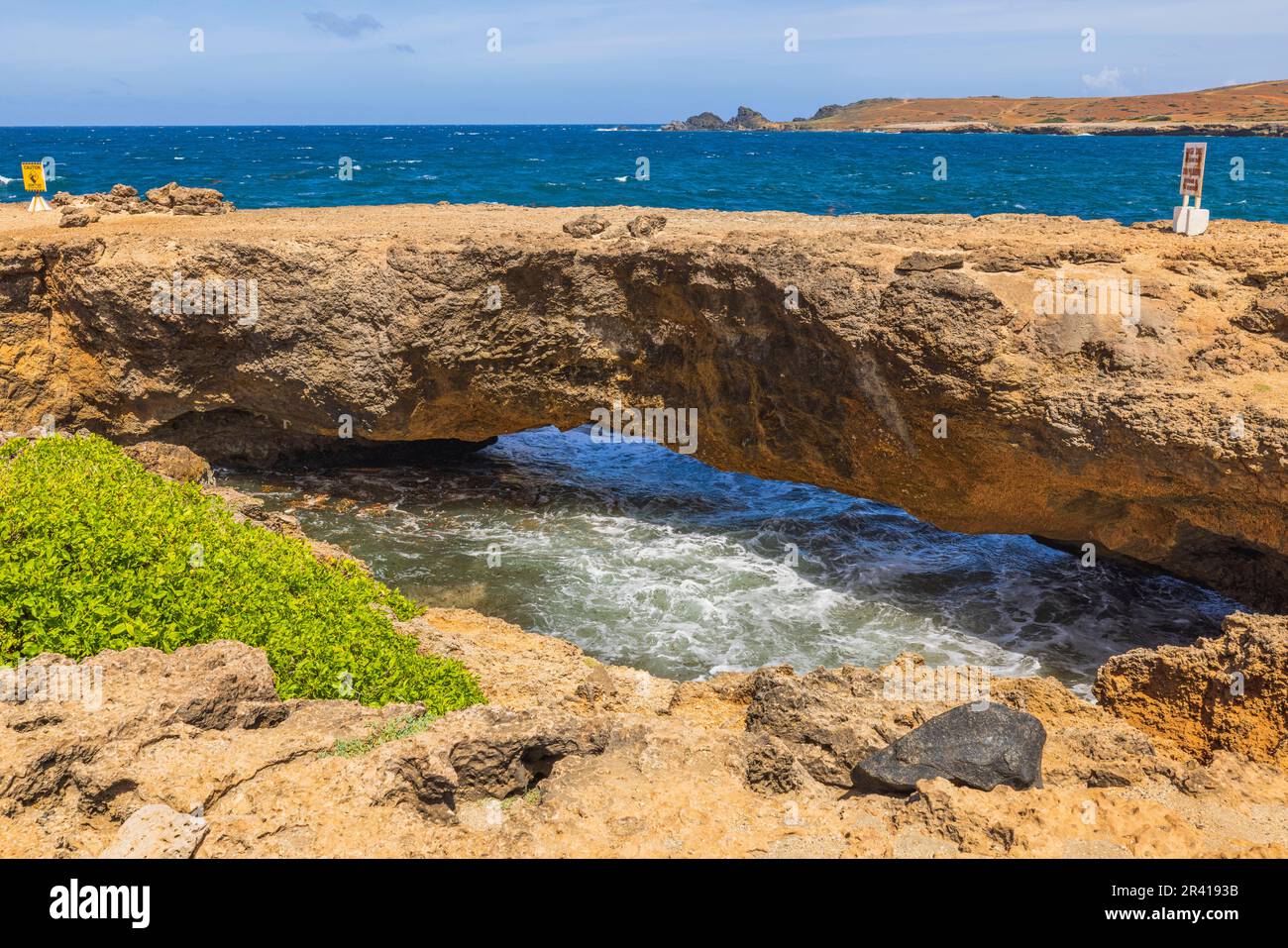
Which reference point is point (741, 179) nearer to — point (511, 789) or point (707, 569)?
point (707, 569)

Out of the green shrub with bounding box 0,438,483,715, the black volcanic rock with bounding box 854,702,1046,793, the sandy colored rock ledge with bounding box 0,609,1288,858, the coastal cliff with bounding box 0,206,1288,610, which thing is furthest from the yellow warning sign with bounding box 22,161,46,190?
the black volcanic rock with bounding box 854,702,1046,793

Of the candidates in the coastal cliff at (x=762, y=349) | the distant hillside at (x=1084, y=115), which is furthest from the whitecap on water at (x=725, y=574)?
the distant hillside at (x=1084, y=115)

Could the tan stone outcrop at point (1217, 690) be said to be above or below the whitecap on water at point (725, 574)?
above

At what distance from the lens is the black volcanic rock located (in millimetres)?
6508

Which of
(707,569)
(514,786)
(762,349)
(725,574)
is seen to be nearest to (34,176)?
(762,349)

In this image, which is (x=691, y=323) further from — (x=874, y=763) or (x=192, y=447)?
(x=192, y=447)

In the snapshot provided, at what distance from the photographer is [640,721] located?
7289 mm

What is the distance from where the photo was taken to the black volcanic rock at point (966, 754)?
21.4 feet

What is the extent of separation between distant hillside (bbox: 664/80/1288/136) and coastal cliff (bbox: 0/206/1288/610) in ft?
377

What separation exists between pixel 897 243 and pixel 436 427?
26.0ft

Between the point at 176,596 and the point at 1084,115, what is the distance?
148 metres

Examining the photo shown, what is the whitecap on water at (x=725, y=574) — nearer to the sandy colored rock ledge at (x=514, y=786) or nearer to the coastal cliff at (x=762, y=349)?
the coastal cliff at (x=762, y=349)

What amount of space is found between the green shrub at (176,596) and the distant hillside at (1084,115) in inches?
4827
